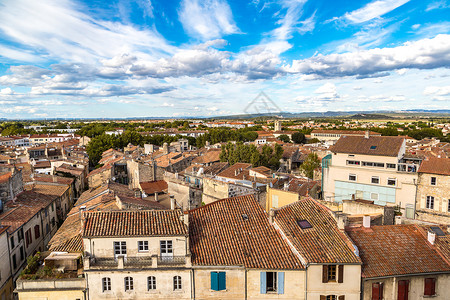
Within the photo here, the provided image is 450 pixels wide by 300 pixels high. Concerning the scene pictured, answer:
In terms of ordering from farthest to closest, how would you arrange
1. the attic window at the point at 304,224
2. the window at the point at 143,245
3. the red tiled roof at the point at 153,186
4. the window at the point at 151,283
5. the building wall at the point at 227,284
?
1. the red tiled roof at the point at 153,186
2. the attic window at the point at 304,224
3. the window at the point at 143,245
4. the building wall at the point at 227,284
5. the window at the point at 151,283

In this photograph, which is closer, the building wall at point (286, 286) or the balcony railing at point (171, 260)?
the building wall at point (286, 286)

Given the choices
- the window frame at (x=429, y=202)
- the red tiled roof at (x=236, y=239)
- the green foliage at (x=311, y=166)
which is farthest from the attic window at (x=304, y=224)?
the green foliage at (x=311, y=166)

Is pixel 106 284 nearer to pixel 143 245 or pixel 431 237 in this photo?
pixel 143 245

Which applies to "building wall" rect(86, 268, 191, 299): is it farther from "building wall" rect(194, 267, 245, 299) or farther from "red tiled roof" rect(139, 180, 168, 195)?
"red tiled roof" rect(139, 180, 168, 195)

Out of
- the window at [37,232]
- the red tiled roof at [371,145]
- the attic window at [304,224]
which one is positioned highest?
the red tiled roof at [371,145]

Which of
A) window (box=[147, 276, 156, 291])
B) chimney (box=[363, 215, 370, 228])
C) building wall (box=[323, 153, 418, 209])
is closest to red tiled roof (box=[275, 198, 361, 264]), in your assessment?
chimney (box=[363, 215, 370, 228])

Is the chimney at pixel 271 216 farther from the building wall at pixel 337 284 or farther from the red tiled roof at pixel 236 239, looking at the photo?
the building wall at pixel 337 284
